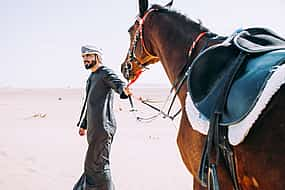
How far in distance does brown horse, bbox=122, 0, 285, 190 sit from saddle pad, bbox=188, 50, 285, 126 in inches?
4.7

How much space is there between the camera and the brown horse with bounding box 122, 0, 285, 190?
1.89 metres

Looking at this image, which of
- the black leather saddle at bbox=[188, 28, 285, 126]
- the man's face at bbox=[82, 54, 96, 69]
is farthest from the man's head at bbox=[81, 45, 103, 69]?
the black leather saddle at bbox=[188, 28, 285, 126]

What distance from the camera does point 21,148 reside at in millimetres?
9594

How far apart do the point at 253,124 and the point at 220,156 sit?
357mm

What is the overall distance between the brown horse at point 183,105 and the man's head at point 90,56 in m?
0.58

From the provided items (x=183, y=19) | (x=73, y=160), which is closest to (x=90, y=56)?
(x=183, y=19)

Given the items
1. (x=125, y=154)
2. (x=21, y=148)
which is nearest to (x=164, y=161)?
(x=125, y=154)

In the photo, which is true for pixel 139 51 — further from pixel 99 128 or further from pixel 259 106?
pixel 259 106

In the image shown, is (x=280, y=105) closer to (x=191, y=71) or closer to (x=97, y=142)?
(x=191, y=71)

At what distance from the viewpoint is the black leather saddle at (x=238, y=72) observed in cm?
205

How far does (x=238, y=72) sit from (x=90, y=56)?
2594 mm

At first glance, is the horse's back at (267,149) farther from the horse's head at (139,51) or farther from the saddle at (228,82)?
the horse's head at (139,51)

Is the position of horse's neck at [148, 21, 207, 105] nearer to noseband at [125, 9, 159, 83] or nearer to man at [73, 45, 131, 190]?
noseband at [125, 9, 159, 83]

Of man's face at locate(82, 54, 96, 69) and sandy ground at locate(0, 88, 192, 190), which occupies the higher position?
man's face at locate(82, 54, 96, 69)
